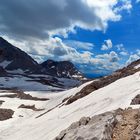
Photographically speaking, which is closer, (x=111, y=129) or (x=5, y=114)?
(x=111, y=129)

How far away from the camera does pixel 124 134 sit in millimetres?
21453

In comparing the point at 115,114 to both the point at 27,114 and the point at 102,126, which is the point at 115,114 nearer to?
the point at 102,126

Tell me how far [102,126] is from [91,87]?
35568 millimetres

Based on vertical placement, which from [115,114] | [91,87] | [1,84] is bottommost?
[115,114]

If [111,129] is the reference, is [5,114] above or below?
above

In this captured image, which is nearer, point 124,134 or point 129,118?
point 124,134

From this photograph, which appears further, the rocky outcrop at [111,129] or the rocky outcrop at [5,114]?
the rocky outcrop at [5,114]

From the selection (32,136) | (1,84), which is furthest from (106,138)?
(1,84)

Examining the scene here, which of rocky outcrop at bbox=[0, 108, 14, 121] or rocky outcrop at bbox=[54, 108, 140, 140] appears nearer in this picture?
rocky outcrop at bbox=[54, 108, 140, 140]

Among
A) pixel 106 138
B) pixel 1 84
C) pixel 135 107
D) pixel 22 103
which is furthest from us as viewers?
pixel 1 84

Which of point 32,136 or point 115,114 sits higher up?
point 115,114

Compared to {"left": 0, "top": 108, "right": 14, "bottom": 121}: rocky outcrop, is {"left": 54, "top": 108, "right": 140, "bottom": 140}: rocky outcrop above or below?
below

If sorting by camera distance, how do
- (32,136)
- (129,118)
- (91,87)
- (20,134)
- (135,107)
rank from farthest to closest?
(91,87), (20,134), (32,136), (135,107), (129,118)

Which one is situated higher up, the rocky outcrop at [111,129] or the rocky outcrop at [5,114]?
the rocky outcrop at [5,114]
